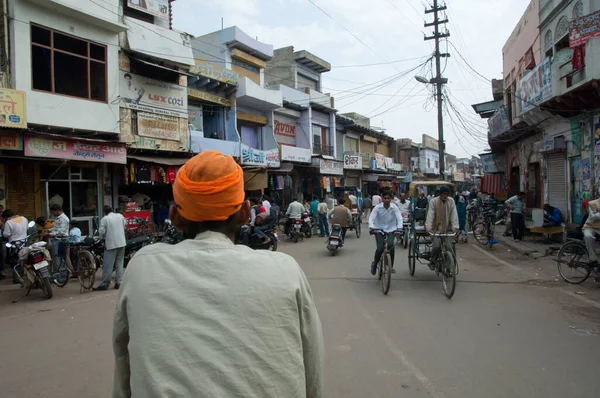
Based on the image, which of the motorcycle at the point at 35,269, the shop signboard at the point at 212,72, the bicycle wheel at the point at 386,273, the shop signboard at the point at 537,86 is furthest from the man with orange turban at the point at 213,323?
the shop signboard at the point at 212,72

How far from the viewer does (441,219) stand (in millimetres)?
7699

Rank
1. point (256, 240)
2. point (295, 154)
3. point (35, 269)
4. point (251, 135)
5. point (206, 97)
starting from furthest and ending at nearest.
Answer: point (295, 154) < point (251, 135) < point (206, 97) < point (256, 240) < point (35, 269)

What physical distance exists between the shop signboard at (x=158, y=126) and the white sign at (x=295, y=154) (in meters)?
7.85

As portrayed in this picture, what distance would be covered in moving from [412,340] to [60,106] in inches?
447

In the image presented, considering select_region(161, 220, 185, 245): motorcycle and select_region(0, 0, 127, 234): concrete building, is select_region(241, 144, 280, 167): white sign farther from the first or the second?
select_region(161, 220, 185, 245): motorcycle

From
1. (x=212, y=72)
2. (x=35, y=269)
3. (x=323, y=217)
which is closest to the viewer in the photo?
(x=35, y=269)

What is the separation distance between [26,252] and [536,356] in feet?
26.3

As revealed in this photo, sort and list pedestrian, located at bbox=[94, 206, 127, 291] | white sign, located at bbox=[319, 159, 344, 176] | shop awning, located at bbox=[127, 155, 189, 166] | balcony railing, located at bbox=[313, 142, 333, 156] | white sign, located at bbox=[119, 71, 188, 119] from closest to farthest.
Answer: pedestrian, located at bbox=[94, 206, 127, 291] < shop awning, located at bbox=[127, 155, 189, 166] < white sign, located at bbox=[119, 71, 188, 119] < white sign, located at bbox=[319, 159, 344, 176] < balcony railing, located at bbox=[313, 142, 333, 156]

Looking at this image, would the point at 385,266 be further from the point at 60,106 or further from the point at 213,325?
the point at 60,106

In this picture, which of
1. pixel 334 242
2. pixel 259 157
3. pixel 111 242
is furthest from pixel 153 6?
pixel 334 242

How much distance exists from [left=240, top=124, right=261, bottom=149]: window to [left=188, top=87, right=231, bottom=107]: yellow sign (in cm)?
261

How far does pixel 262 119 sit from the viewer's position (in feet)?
74.7

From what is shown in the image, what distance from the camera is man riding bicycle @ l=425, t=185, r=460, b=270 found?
7562 millimetres

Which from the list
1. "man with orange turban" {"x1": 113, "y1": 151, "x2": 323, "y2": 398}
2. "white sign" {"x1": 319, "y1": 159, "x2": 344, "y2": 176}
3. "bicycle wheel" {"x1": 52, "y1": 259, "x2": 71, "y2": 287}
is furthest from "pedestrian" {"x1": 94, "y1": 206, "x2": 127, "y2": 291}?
"white sign" {"x1": 319, "y1": 159, "x2": 344, "y2": 176}
